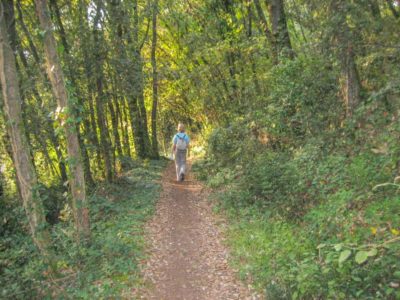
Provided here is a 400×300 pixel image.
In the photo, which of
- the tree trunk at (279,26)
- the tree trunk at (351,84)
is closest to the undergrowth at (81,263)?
the tree trunk at (351,84)

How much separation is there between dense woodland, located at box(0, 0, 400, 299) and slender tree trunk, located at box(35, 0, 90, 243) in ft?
0.08

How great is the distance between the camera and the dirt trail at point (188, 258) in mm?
5891

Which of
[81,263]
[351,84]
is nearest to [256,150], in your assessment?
[351,84]

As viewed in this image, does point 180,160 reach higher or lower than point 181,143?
lower

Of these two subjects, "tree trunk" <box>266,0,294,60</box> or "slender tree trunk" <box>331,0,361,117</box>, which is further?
"tree trunk" <box>266,0,294,60</box>

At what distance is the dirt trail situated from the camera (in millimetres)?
5891

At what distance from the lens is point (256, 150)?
11.5 meters

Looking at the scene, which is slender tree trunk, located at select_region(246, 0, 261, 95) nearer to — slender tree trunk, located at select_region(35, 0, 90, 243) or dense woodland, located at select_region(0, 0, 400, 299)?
dense woodland, located at select_region(0, 0, 400, 299)

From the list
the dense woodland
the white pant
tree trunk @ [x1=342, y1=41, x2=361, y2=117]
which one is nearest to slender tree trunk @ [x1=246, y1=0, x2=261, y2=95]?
the dense woodland

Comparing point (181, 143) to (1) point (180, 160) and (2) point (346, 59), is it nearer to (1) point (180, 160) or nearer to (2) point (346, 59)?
(1) point (180, 160)

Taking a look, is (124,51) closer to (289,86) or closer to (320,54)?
(289,86)

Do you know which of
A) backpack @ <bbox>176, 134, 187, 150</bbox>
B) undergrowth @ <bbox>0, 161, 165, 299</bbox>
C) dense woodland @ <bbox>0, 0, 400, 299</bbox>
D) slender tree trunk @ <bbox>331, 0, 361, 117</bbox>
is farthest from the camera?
backpack @ <bbox>176, 134, 187, 150</bbox>

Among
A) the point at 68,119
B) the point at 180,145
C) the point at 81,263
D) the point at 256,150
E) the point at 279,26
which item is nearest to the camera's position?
the point at 68,119

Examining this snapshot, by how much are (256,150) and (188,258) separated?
17.3 ft
